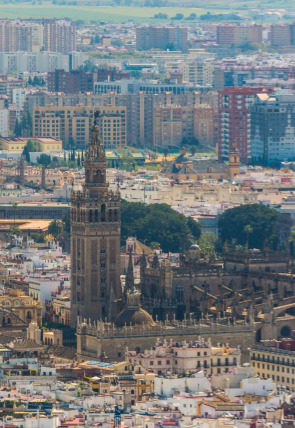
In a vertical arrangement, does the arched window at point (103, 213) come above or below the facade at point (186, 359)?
above

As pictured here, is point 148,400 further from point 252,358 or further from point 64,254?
point 64,254

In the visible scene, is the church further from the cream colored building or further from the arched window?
the cream colored building

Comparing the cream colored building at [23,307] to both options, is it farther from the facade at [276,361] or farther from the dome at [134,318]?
the facade at [276,361]

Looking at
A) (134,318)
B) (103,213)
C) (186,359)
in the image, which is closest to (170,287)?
(103,213)

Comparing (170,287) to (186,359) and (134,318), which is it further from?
(186,359)

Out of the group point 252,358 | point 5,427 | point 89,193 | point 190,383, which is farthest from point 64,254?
point 5,427

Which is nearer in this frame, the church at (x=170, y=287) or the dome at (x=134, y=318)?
the dome at (x=134, y=318)

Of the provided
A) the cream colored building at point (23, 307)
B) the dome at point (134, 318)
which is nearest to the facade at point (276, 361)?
the dome at point (134, 318)
